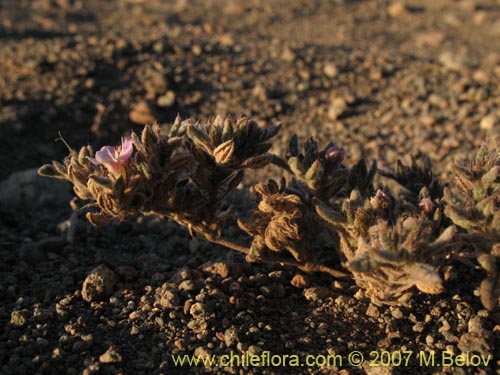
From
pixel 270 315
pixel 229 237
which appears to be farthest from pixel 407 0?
pixel 270 315

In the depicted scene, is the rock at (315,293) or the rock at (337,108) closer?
the rock at (315,293)

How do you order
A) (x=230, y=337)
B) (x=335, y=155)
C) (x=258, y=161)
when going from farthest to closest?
(x=335, y=155) → (x=258, y=161) → (x=230, y=337)

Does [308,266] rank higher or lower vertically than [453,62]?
lower

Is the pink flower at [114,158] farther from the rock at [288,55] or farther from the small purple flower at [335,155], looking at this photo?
the rock at [288,55]

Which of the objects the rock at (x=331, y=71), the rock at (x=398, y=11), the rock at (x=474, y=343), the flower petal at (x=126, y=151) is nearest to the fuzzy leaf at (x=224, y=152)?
the flower petal at (x=126, y=151)

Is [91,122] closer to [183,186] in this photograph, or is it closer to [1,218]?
[1,218]

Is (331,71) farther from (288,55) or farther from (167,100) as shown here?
(167,100)

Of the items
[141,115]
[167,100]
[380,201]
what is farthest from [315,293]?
[167,100]

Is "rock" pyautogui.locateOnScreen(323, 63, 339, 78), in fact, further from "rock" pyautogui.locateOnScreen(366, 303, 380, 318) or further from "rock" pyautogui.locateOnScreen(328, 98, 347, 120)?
"rock" pyautogui.locateOnScreen(366, 303, 380, 318)
